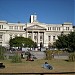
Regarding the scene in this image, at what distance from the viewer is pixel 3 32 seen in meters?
124

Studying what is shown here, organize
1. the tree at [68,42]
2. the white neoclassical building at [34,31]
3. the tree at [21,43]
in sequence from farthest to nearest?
the white neoclassical building at [34,31], the tree at [21,43], the tree at [68,42]

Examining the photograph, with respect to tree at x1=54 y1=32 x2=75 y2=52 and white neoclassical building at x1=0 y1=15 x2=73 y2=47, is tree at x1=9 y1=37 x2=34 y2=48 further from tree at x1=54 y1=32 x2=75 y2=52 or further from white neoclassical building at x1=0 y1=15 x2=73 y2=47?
tree at x1=54 y1=32 x2=75 y2=52

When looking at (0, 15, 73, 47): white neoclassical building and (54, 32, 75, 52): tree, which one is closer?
(54, 32, 75, 52): tree

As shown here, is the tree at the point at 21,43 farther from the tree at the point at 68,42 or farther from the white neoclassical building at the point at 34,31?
the tree at the point at 68,42

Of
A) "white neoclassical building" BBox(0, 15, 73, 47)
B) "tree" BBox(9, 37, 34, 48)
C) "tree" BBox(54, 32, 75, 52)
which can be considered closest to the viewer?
"tree" BBox(54, 32, 75, 52)

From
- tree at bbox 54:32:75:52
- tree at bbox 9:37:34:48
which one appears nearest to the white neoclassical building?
tree at bbox 9:37:34:48

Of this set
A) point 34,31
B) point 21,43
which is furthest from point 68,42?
point 34,31

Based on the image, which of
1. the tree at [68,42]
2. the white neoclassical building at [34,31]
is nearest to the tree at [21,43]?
the white neoclassical building at [34,31]

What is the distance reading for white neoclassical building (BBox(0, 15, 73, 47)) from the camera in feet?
409

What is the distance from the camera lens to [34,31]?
12569cm

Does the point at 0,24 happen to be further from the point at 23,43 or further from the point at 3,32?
the point at 23,43

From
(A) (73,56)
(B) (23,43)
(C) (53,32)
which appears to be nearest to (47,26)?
(C) (53,32)

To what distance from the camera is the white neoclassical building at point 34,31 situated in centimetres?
12461

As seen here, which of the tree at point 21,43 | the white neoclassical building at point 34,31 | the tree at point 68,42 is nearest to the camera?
the tree at point 68,42
